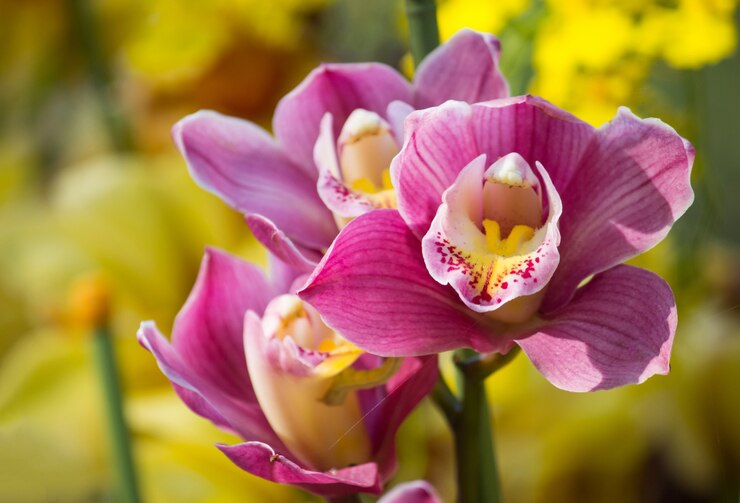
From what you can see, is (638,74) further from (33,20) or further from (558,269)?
(33,20)

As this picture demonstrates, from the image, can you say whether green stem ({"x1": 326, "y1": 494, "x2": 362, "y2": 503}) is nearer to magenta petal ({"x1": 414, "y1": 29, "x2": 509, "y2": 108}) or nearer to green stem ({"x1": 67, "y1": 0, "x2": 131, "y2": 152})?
magenta petal ({"x1": 414, "y1": 29, "x2": 509, "y2": 108})

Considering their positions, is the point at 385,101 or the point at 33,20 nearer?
the point at 385,101

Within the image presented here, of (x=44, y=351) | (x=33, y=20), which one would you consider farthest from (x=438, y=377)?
(x=33, y=20)

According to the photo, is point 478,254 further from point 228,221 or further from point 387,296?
point 228,221

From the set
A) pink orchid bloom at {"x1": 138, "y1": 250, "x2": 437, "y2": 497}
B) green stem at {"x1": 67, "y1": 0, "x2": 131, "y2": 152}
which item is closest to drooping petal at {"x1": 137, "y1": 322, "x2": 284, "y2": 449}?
pink orchid bloom at {"x1": 138, "y1": 250, "x2": 437, "y2": 497}

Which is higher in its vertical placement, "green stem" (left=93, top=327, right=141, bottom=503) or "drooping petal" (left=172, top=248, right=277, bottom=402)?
"drooping petal" (left=172, top=248, right=277, bottom=402)

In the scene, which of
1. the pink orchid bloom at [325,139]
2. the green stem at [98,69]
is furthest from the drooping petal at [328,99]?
the green stem at [98,69]

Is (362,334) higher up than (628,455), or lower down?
higher up
